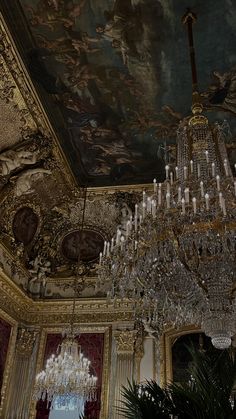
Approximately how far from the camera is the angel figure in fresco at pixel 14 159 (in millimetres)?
8305

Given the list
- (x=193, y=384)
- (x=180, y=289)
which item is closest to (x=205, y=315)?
(x=180, y=289)

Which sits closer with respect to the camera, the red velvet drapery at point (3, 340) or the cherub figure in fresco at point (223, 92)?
the cherub figure in fresco at point (223, 92)

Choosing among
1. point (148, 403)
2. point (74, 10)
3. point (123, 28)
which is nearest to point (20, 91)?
point (74, 10)

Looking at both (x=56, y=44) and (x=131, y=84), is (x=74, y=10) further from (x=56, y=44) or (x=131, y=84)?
(x=131, y=84)

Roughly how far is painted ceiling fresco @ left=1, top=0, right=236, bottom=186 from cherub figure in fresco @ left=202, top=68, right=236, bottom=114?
→ 2cm

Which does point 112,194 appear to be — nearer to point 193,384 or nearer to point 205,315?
point 205,315

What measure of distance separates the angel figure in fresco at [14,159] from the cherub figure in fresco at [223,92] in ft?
12.2

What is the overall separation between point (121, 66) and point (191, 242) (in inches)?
139

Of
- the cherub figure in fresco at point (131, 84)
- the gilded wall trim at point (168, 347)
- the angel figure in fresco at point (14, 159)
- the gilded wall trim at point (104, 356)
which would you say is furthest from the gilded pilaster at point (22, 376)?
the cherub figure in fresco at point (131, 84)

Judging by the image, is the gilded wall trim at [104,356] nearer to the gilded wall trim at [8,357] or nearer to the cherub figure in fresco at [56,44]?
the gilded wall trim at [8,357]

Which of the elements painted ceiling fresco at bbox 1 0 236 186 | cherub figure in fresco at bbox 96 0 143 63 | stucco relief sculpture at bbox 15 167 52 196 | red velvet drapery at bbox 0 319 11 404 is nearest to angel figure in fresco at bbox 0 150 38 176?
stucco relief sculpture at bbox 15 167 52 196

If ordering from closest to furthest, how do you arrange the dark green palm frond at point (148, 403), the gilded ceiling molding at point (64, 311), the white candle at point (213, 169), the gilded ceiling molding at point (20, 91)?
the dark green palm frond at point (148, 403), the white candle at point (213, 169), the gilded ceiling molding at point (20, 91), the gilded ceiling molding at point (64, 311)

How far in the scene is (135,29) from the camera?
6.66 m

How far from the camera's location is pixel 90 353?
32.1 feet
